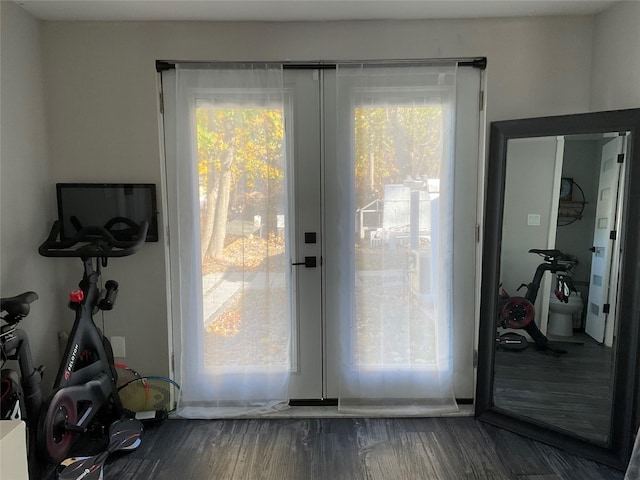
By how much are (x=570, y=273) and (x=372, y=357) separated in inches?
50.4

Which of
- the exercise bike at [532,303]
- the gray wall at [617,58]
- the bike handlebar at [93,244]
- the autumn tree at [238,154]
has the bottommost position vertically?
the exercise bike at [532,303]

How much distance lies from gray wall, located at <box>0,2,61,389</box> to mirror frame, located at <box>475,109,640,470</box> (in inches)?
107

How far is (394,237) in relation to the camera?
2.51 meters

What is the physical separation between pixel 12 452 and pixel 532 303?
98.6 inches

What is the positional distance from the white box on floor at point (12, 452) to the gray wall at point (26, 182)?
154 cm

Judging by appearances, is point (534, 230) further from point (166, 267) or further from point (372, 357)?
point (166, 267)

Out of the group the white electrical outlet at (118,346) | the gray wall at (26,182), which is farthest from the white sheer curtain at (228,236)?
the gray wall at (26,182)

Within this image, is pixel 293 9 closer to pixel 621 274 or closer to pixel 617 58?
pixel 617 58

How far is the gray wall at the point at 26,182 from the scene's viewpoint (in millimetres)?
2148

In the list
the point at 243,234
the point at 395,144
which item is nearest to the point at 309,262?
the point at 243,234

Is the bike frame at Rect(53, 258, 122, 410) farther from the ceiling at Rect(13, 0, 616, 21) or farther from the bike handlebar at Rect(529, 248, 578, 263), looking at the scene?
the bike handlebar at Rect(529, 248, 578, 263)

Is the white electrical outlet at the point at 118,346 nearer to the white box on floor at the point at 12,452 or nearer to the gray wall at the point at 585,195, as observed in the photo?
the white box on floor at the point at 12,452

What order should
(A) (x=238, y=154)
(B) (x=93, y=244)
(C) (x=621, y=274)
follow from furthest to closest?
(A) (x=238, y=154), (B) (x=93, y=244), (C) (x=621, y=274)

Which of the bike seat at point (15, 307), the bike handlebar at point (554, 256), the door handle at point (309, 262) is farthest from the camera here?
the door handle at point (309, 262)
